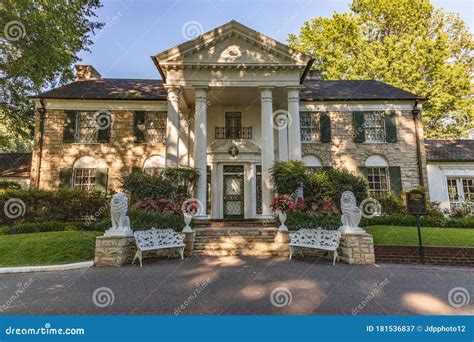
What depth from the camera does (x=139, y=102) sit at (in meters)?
14.2

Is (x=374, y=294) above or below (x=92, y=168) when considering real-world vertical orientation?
below

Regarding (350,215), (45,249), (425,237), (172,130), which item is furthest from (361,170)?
(45,249)

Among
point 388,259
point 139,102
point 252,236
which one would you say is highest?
point 139,102

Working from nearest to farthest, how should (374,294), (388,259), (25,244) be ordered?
1. (374,294)
2. (388,259)
3. (25,244)

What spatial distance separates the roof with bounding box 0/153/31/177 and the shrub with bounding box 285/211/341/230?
622 inches

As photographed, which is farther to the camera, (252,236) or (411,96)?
(411,96)

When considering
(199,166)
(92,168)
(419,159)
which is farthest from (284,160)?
(92,168)

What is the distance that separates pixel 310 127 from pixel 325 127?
0.80m

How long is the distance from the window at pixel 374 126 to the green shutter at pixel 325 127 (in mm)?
2041

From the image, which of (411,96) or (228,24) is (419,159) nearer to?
(411,96)

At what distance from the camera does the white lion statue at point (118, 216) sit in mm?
7005

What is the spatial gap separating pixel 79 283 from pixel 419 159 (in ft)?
51.7

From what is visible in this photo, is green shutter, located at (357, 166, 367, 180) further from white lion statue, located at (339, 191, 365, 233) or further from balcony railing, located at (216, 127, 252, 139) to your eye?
white lion statue, located at (339, 191, 365, 233)

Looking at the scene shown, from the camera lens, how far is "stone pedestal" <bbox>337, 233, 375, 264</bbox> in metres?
6.92
